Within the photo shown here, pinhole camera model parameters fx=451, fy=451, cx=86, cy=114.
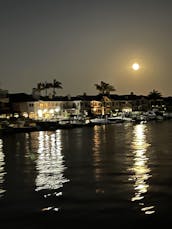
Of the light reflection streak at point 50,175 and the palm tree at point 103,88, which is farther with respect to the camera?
the palm tree at point 103,88

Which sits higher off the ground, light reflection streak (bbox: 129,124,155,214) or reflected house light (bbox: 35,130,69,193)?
light reflection streak (bbox: 129,124,155,214)

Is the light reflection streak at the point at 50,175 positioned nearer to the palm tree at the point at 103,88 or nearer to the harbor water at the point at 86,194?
the harbor water at the point at 86,194

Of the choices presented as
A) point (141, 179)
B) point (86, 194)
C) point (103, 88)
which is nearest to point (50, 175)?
point (141, 179)

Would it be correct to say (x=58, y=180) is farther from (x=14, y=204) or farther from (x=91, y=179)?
(x=14, y=204)

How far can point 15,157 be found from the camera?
133 ft

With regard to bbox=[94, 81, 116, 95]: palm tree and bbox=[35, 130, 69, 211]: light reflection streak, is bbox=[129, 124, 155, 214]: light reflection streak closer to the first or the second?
bbox=[35, 130, 69, 211]: light reflection streak

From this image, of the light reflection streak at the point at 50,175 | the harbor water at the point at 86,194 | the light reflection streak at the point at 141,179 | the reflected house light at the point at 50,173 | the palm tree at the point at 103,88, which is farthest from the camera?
the palm tree at the point at 103,88

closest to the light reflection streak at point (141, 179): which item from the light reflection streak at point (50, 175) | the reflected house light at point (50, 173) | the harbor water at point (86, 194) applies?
the harbor water at point (86, 194)

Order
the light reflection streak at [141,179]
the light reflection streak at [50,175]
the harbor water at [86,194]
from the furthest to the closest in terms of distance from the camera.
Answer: the light reflection streak at [50,175] → the light reflection streak at [141,179] → the harbor water at [86,194]

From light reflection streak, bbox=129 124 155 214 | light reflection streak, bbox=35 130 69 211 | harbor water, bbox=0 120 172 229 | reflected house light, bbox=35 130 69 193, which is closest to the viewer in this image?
harbor water, bbox=0 120 172 229

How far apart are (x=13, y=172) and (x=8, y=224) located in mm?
13607

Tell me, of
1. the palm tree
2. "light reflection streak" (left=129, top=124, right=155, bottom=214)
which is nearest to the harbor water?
"light reflection streak" (left=129, top=124, right=155, bottom=214)

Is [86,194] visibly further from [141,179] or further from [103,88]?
[103,88]

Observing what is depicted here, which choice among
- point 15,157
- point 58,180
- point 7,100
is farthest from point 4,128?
point 58,180
